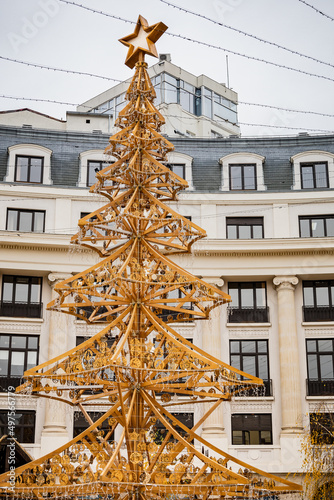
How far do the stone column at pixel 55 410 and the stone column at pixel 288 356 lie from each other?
1173 centimetres

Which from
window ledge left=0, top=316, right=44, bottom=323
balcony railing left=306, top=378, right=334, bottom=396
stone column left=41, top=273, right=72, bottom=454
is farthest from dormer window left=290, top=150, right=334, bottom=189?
window ledge left=0, top=316, right=44, bottom=323

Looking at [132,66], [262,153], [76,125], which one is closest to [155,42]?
[132,66]

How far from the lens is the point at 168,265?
1783 cm

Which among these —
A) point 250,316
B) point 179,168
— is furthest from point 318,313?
point 179,168

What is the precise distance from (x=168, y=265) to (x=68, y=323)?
82.8 ft

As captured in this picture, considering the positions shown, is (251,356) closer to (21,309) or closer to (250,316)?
(250,316)

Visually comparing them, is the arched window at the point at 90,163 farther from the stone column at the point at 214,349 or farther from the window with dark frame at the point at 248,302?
the window with dark frame at the point at 248,302

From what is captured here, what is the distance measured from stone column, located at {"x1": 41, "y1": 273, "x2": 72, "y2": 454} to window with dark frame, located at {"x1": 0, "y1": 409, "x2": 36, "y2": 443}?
1043mm

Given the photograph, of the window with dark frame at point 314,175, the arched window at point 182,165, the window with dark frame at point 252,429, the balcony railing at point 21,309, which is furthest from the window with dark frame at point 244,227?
the balcony railing at point 21,309

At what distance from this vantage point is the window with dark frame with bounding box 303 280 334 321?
43.5 meters

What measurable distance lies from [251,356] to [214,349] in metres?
2.53

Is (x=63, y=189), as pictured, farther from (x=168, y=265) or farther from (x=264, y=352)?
(x=168, y=265)

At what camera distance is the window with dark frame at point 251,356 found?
141ft

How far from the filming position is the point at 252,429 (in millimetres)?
41812
